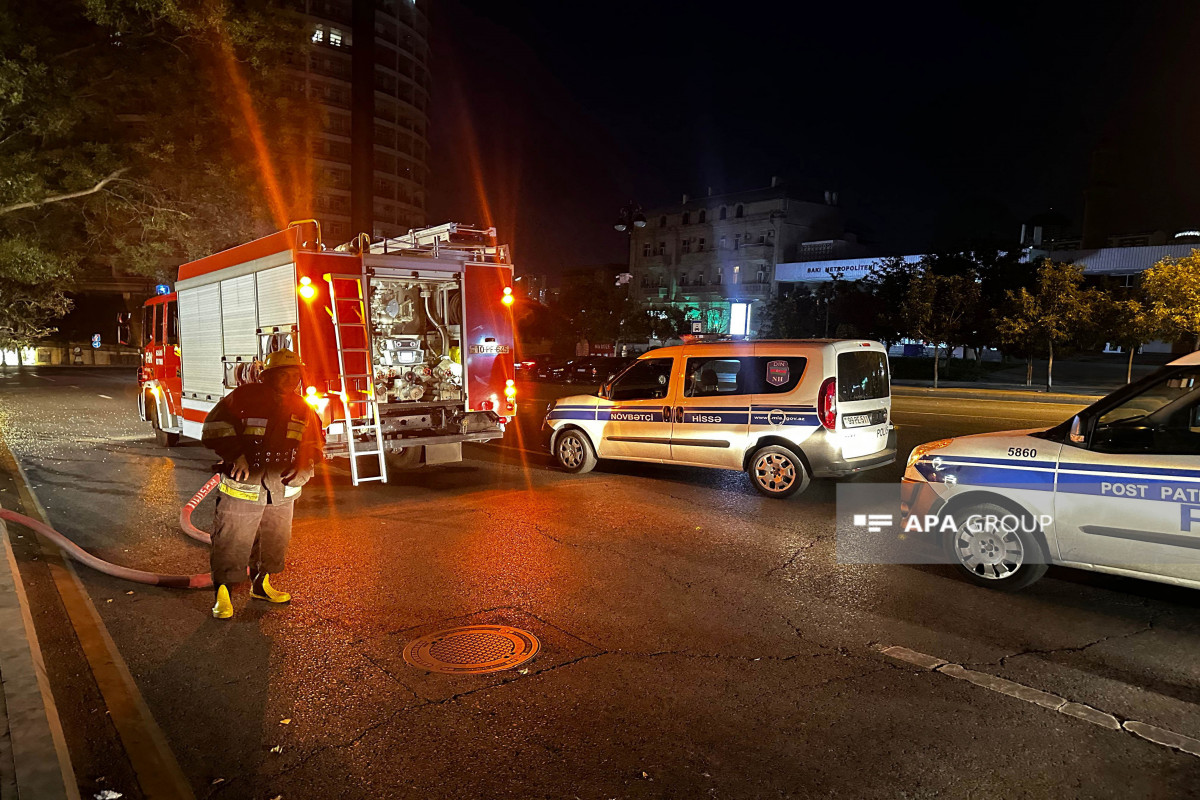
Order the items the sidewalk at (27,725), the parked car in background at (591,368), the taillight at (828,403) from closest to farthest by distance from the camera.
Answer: the sidewalk at (27,725) < the taillight at (828,403) < the parked car in background at (591,368)

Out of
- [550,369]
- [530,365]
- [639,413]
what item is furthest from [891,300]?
[639,413]

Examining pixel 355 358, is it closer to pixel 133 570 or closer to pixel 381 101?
pixel 133 570

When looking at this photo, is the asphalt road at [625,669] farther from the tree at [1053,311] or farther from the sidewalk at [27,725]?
the tree at [1053,311]

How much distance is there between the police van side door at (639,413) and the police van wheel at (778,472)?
45.9 inches

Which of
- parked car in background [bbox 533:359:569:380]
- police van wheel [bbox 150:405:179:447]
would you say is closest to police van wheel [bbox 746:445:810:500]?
police van wheel [bbox 150:405:179:447]

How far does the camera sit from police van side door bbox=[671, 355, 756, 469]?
8.98 metres

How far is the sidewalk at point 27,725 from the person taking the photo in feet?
9.45

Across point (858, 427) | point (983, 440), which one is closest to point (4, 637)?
point (983, 440)

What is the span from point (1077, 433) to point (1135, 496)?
537mm

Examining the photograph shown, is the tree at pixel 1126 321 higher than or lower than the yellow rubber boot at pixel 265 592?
higher

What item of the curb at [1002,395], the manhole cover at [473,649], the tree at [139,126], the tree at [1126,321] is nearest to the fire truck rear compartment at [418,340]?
the manhole cover at [473,649]

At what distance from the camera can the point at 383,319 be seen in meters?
10.6

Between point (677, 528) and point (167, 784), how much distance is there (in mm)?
5078

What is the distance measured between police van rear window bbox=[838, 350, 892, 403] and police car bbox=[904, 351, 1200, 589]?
8.37 ft
